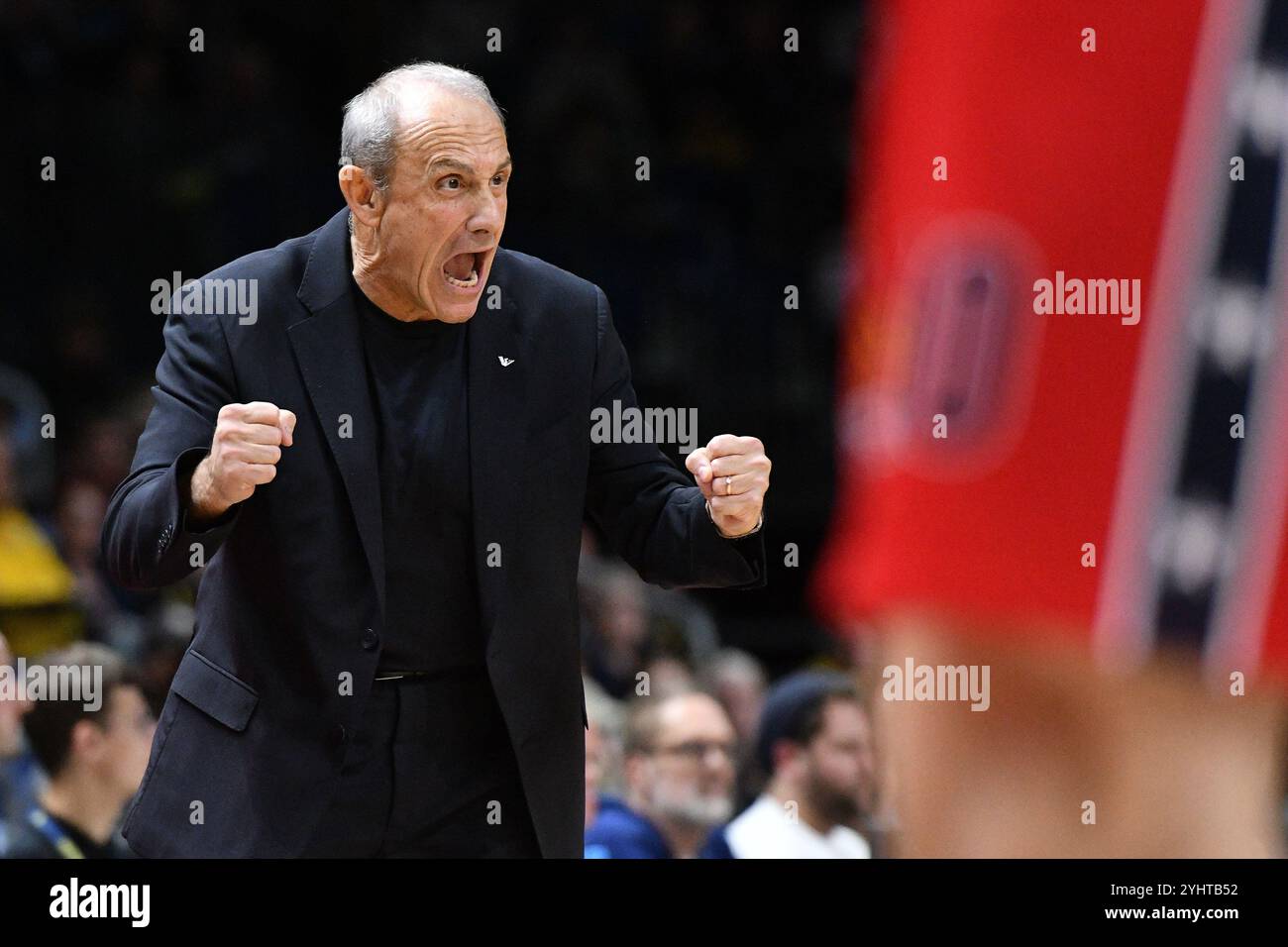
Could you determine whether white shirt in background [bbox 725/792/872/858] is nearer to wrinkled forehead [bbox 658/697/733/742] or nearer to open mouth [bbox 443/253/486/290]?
wrinkled forehead [bbox 658/697/733/742]

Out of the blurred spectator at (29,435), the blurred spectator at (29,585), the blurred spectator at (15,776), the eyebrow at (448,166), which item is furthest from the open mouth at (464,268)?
the blurred spectator at (29,435)

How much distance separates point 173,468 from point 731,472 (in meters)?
0.62

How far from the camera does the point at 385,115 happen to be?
2.34 metres

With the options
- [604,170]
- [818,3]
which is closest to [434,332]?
[604,170]

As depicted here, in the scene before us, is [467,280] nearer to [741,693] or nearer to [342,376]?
[342,376]

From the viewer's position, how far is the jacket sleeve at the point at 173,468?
208cm

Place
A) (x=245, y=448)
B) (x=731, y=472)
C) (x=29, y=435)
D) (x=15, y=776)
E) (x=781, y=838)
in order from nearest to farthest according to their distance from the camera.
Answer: (x=245, y=448) → (x=731, y=472) → (x=781, y=838) → (x=15, y=776) → (x=29, y=435)

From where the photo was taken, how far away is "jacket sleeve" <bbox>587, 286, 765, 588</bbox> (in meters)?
2.24

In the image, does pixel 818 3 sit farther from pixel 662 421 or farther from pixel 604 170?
pixel 662 421

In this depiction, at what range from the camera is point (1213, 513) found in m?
0.89

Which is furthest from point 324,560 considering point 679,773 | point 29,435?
point 29,435

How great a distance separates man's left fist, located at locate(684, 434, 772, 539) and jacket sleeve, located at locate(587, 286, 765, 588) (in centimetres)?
9

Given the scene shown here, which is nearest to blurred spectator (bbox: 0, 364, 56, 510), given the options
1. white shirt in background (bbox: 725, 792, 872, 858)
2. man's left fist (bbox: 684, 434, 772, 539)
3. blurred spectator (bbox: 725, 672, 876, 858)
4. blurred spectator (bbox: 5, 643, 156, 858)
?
blurred spectator (bbox: 5, 643, 156, 858)

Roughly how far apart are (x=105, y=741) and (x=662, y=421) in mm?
1580
